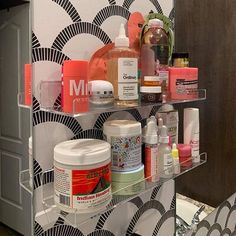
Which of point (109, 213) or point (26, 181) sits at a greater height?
point (26, 181)

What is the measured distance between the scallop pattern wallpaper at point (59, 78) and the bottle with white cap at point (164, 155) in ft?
A: 0.35

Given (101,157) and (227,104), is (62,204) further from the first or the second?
(227,104)

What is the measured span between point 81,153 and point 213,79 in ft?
2.47

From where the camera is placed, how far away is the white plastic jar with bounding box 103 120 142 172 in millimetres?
689

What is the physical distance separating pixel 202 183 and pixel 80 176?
760 millimetres

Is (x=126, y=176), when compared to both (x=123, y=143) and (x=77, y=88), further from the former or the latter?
(x=77, y=88)

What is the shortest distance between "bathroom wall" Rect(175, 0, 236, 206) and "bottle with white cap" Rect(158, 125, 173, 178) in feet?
0.94

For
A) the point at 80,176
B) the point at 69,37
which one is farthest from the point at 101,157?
the point at 69,37

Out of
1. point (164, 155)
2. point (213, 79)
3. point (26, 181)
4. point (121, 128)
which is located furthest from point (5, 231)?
point (213, 79)

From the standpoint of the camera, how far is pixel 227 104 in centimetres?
120

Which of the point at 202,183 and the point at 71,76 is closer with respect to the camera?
the point at 71,76

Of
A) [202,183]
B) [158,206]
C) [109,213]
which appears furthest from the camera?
[202,183]

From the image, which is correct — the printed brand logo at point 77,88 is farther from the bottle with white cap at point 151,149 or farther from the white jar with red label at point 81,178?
the bottle with white cap at point 151,149

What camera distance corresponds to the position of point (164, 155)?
0.81 meters
